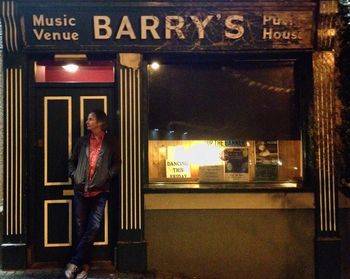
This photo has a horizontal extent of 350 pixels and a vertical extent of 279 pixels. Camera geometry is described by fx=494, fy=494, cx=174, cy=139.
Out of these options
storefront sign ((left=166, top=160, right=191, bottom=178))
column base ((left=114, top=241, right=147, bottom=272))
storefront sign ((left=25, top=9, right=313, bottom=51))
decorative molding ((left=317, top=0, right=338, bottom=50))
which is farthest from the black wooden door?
decorative molding ((left=317, top=0, right=338, bottom=50))

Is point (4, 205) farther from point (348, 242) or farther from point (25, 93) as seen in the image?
point (348, 242)

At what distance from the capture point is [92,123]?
18.9ft

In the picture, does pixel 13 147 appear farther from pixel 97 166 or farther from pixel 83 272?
pixel 83 272

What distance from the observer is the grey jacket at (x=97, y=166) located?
5703mm

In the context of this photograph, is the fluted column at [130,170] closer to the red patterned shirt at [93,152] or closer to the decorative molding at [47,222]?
the red patterned shirt at [93,152]

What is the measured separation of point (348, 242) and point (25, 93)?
4.47 metres

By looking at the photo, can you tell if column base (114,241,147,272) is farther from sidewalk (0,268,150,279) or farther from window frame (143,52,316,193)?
window frame (143,52,316,193)

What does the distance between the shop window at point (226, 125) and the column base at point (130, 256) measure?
0.89 m

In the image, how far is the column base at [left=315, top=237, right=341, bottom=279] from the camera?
6.11 metres

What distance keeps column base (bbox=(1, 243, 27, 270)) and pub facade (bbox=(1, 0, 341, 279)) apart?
0.04 feet

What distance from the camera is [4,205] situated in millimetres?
5988

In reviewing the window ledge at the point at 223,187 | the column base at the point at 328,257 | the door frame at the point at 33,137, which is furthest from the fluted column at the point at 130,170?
the column base at the point at 328,257

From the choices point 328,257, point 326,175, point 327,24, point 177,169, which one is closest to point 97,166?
point 177,169

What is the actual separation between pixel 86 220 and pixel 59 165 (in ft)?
2.83
